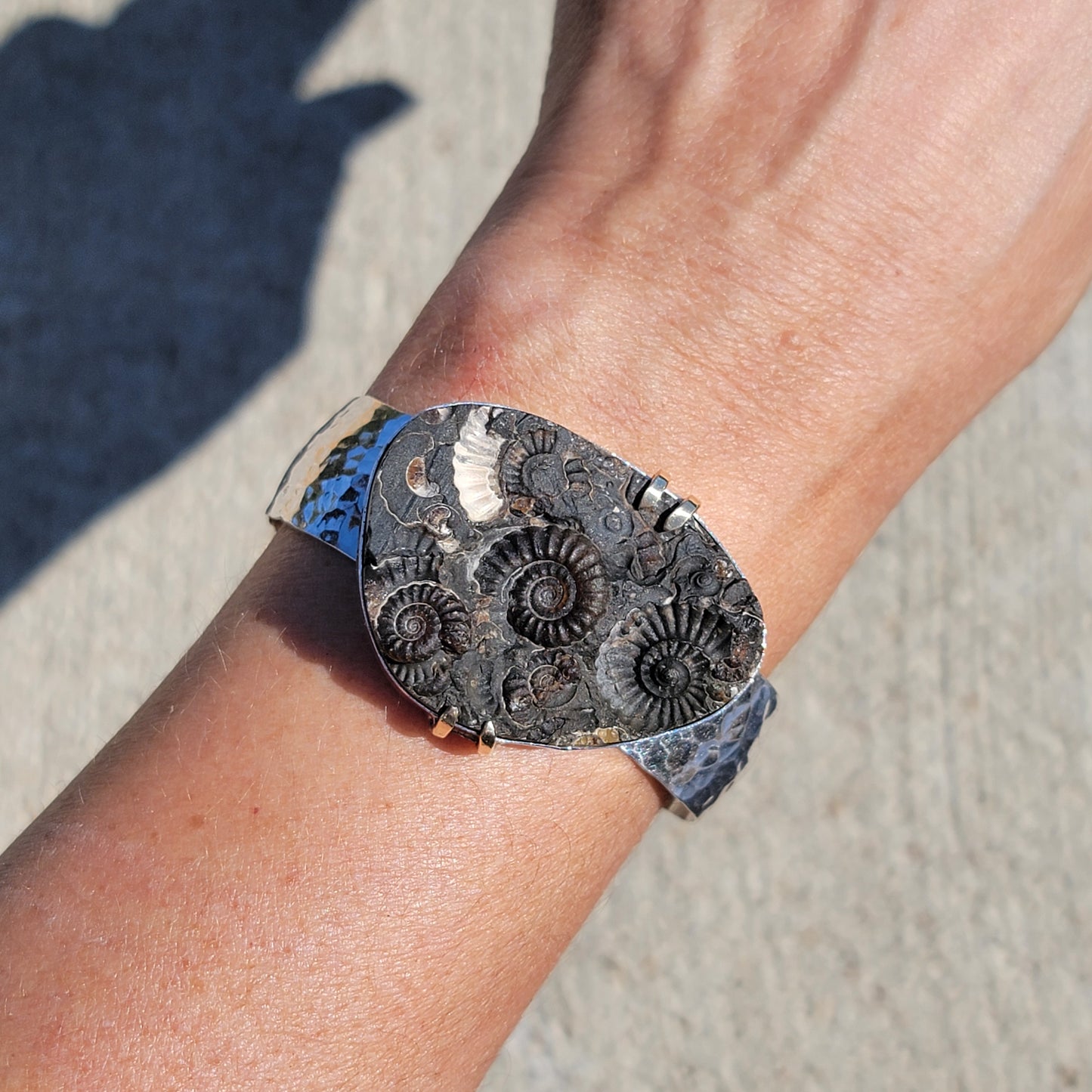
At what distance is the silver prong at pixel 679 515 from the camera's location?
39.6 inches

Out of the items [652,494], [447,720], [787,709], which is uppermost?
[652,494]

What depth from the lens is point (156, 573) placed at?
2.03 meters

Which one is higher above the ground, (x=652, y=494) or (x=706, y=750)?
(x=652, y=494)

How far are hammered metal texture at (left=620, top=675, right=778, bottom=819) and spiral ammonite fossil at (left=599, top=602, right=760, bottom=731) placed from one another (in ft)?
0.09

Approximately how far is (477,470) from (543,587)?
0.42 ft

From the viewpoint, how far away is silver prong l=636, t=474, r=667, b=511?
1.01 m

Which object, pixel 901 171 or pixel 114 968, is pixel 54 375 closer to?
pixel 114 968

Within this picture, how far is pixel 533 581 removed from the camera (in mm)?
998

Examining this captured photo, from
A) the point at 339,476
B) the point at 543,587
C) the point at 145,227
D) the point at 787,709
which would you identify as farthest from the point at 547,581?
the point at 145,227

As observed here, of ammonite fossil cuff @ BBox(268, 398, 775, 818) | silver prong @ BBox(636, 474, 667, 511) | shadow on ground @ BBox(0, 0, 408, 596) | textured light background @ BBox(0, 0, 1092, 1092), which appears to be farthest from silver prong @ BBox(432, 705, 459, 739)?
shadow on ground @ BBox(0, 0, 408, 596)

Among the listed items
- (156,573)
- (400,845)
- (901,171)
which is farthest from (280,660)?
(156,573)

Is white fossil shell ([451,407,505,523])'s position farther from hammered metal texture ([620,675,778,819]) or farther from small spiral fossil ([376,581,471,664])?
hammered metal texture ([620,675,778,819])

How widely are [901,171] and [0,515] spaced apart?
1696 mm

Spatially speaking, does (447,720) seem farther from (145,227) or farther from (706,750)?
(145,227)
